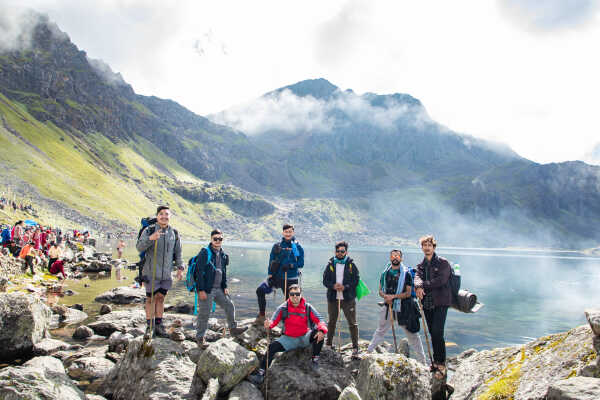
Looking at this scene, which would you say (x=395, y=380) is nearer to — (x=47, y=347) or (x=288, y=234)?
(x=288, y=234)

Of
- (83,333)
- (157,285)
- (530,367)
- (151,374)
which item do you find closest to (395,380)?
(530,367)

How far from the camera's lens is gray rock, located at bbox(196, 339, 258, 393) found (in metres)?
8.93

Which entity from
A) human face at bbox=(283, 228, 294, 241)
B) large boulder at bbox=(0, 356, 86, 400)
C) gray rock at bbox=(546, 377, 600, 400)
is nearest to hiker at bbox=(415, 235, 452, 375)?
gray rock at bbox=(546, 377, 600, 400)

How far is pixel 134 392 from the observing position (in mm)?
9195

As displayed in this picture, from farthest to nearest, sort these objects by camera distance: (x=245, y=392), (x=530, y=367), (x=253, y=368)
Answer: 1. (x=253, y=368)
2. (x=245, y=392)
3. (x=530, y=367)

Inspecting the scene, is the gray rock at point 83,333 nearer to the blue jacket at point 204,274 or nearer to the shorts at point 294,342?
the blue jacket at point 204,274

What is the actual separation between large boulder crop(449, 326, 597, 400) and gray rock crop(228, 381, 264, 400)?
5412 mm

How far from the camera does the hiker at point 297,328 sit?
10375 mm

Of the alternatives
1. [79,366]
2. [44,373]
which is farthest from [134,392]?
[79,366]

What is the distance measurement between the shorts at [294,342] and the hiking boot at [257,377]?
1.01 m

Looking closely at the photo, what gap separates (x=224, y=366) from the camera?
29.4ft

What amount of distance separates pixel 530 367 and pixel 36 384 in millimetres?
11026

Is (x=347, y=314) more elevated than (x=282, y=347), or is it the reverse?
(x=347, y=314)

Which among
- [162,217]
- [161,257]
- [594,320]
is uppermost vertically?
[162,217]
